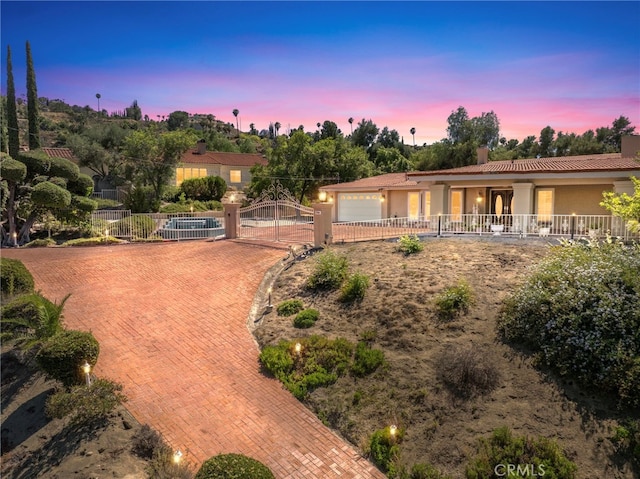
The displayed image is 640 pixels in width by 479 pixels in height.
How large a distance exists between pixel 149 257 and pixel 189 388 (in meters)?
9.51

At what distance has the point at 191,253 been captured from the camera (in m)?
18.0

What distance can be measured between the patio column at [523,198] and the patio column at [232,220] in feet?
44.4

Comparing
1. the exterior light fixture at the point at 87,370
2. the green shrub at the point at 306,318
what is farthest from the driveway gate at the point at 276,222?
the exterior light fixture at the point at 87,370

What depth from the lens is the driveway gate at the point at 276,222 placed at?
19.5 meters

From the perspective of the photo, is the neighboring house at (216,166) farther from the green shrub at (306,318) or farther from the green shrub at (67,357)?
the green shrub at (67,357)

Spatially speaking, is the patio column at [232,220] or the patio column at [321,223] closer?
the patio column at [321,223]

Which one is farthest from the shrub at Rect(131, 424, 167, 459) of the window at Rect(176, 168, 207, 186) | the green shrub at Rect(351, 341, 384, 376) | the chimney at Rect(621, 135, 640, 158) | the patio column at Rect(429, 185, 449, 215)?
the window at Rect(176, 168, 207, 186)

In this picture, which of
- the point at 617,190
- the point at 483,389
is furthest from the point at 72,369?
the point at 617,190

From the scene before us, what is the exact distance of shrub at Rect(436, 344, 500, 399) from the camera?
327 inches

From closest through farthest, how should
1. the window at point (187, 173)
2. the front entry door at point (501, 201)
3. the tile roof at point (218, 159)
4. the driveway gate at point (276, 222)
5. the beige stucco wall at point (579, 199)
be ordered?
the driveway gate at point (276, 222) < the beige stucco wall at point (579, 199) < the front entry door at point (501, 201) < the window at point (187, 173) < the tile roof at point (218, 159)

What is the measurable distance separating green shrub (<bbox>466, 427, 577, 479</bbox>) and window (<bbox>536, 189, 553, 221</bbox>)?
16736mm

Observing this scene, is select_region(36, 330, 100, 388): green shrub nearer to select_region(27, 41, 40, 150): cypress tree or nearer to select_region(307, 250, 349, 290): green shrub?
select_region(307, 250, 349, 290): green shrub

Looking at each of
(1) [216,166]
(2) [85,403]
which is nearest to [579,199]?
(2) [85,403]

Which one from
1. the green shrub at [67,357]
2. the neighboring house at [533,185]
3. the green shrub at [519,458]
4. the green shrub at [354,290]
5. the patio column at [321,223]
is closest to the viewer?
the green shrub at [519,458]
